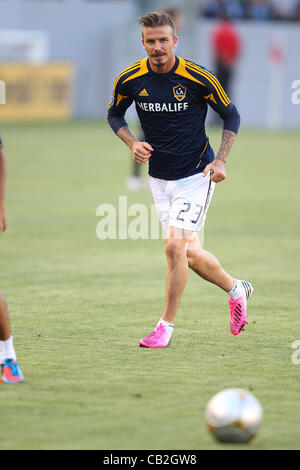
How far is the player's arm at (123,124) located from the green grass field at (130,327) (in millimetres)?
1466

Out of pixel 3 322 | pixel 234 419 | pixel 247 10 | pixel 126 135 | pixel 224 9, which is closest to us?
pixel 234 419

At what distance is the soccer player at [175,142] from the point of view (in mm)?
7629

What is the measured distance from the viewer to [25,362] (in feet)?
23.2

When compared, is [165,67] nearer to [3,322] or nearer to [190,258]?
[190,258]

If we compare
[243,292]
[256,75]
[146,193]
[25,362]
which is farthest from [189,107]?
[256,75]

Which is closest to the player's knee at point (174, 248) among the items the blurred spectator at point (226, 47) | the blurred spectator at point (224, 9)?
the blurred spectator at point (226, 47)

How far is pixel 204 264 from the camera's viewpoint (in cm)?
805

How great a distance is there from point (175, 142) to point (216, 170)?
0.45 m

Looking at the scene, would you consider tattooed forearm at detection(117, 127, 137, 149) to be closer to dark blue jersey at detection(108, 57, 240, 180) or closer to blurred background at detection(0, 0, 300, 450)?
dark blue jersey at detection(108, 57, 240, 180)

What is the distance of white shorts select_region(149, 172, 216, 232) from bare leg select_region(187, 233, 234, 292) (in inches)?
6.5


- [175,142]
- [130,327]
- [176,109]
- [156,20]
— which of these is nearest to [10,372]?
[130,327]

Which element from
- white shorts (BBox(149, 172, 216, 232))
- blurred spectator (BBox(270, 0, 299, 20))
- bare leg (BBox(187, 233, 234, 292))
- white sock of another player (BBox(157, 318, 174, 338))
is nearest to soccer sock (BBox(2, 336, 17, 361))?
white sock of another player (BBox(157, 318, 174, 338))

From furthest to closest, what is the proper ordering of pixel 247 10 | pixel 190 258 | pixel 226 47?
pixel 247 10
pixel 226 47
pixel 190 258

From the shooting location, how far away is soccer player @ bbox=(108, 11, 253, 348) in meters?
7.63
